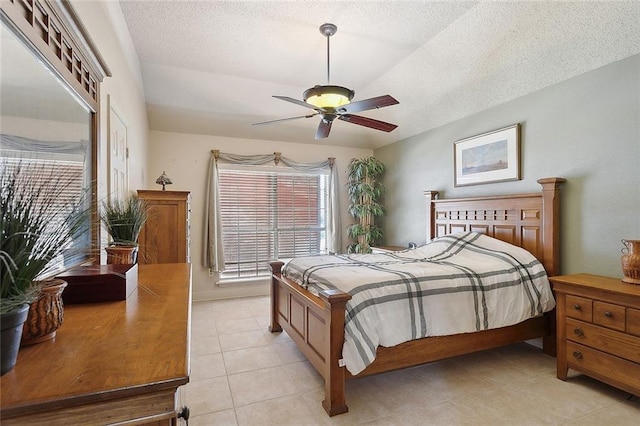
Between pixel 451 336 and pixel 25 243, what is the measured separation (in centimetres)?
262

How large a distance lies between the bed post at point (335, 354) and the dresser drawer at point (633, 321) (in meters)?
1.89

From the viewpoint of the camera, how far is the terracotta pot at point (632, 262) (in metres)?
2.28

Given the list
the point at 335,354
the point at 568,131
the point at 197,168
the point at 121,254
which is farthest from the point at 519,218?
the point at 197,168

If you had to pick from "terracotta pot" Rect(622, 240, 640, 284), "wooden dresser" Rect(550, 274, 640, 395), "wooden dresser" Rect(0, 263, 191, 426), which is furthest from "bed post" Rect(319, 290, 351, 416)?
"terracotta pot" Rect(622, 240, 640, 284)

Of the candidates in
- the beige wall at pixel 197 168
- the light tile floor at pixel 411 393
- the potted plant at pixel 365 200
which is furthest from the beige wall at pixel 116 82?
the potted plant at pixel 365 200

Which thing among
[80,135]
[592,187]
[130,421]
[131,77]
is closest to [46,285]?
[130,421]

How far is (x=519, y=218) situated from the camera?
128 inches

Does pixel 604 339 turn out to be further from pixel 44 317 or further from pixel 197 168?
pixel 197 168

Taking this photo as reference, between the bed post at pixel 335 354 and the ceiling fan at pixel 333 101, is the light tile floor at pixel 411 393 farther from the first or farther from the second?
the ceiling fan at pixel 333 101

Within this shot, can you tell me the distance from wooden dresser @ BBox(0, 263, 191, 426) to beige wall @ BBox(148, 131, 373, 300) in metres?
3.94

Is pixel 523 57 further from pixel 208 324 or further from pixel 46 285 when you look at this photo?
pixel 208 324

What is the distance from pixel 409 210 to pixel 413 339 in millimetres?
2911

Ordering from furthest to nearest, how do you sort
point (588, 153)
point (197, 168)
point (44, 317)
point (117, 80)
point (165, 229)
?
point (197, 168)
point (165, 229)
point (588, 153)
point (117, 80)
point (44, 317)

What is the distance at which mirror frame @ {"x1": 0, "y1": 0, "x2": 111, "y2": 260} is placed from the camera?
3.59ft
